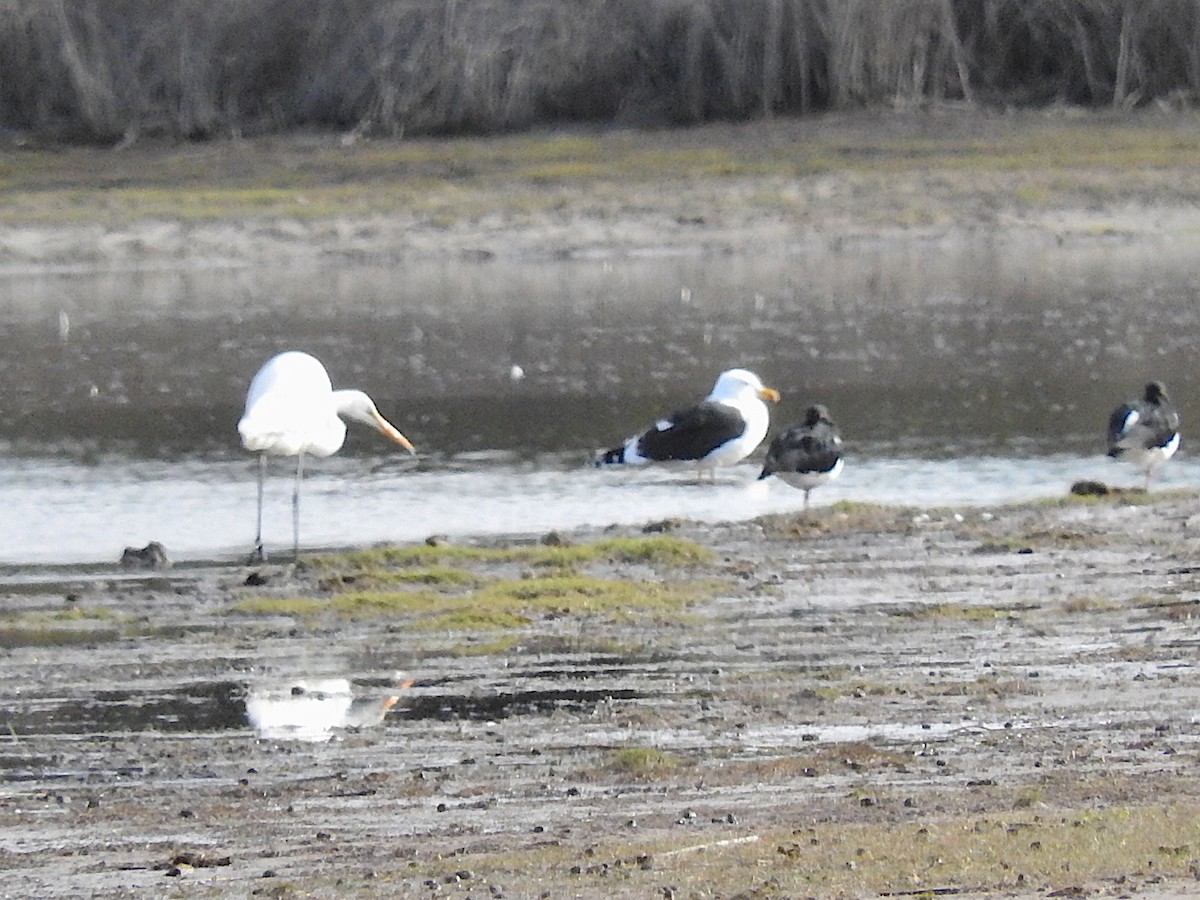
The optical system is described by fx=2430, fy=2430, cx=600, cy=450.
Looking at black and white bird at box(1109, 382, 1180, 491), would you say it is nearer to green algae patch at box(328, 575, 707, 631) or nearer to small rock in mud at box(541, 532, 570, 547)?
small rock in mud at box(541, 532, 570, 547)

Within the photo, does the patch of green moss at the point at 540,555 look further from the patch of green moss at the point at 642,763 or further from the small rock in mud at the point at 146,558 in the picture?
the patch of green moss at the point at 642,763

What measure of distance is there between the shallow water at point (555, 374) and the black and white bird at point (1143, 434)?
0.46m

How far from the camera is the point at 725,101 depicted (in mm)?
37281

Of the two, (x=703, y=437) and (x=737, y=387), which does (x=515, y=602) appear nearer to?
(x=703, y=437)

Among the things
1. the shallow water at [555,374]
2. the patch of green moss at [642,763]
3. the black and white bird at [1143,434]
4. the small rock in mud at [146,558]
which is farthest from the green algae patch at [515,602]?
the black and white bird at [1143,434]

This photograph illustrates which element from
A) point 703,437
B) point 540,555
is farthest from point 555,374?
point 540,555

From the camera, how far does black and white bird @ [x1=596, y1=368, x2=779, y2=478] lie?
49.8 feet

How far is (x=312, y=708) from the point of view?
889 centimetres

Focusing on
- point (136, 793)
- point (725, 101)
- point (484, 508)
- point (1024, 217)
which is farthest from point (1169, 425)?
point (725, 101)

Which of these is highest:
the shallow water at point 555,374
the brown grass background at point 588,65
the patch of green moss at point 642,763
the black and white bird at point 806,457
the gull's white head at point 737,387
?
the brown grass background at point 588,65

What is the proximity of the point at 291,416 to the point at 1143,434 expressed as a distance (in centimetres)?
516

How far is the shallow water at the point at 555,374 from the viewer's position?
1527 centimetres

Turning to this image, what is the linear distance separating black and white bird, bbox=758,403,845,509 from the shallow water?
51 cm

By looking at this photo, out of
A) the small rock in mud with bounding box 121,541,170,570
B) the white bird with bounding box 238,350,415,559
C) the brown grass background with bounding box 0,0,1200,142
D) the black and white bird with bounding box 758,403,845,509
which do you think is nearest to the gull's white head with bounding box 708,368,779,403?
the black and white bird with bounding box 758,403,845,509
